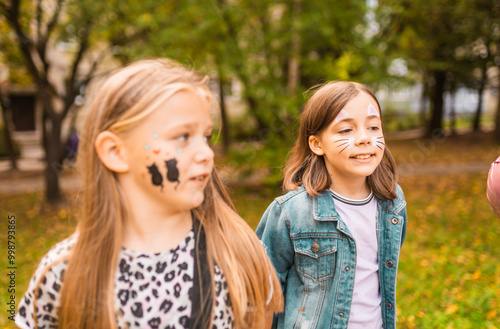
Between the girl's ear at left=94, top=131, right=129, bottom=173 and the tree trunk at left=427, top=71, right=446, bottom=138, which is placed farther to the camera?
the tree trunk at left=427, top=71, right=446, bottom=138

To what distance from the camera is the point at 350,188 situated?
83.6 inches

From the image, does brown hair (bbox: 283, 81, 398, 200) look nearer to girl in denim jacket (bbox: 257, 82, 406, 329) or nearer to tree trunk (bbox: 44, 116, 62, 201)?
girl in denim jacket (bbox: 257, 82, 406, 329)

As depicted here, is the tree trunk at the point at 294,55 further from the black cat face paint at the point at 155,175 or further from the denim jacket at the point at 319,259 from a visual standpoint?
the black cat face paint at the point at 155,175

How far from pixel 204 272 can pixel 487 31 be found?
16296 millimetres

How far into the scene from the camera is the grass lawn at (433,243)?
4152 millimetres

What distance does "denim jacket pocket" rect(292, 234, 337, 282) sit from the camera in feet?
6.74

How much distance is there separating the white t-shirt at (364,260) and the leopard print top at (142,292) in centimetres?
87

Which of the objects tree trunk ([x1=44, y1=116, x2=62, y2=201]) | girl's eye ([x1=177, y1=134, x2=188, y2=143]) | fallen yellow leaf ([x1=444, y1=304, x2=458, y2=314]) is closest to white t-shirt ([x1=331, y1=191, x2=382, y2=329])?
girl's eye ([x1=177, y1=134, x2=188, y2=143])

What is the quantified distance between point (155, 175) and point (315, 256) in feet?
3.35

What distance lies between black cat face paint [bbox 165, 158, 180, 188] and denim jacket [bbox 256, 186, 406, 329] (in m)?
0.87

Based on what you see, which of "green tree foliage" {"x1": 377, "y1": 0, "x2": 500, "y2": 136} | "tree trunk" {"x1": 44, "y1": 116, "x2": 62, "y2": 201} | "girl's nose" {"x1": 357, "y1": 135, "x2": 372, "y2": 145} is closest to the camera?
"girl's nose" {"x1": 357, "y1": 135, "x2": 372, "y2": 145}

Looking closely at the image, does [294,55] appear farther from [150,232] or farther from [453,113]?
[453,113]

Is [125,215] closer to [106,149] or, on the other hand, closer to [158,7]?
[106,149]

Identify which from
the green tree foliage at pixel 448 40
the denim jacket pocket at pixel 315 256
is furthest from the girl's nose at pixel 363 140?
the green tree foliage at pixel 448 40
